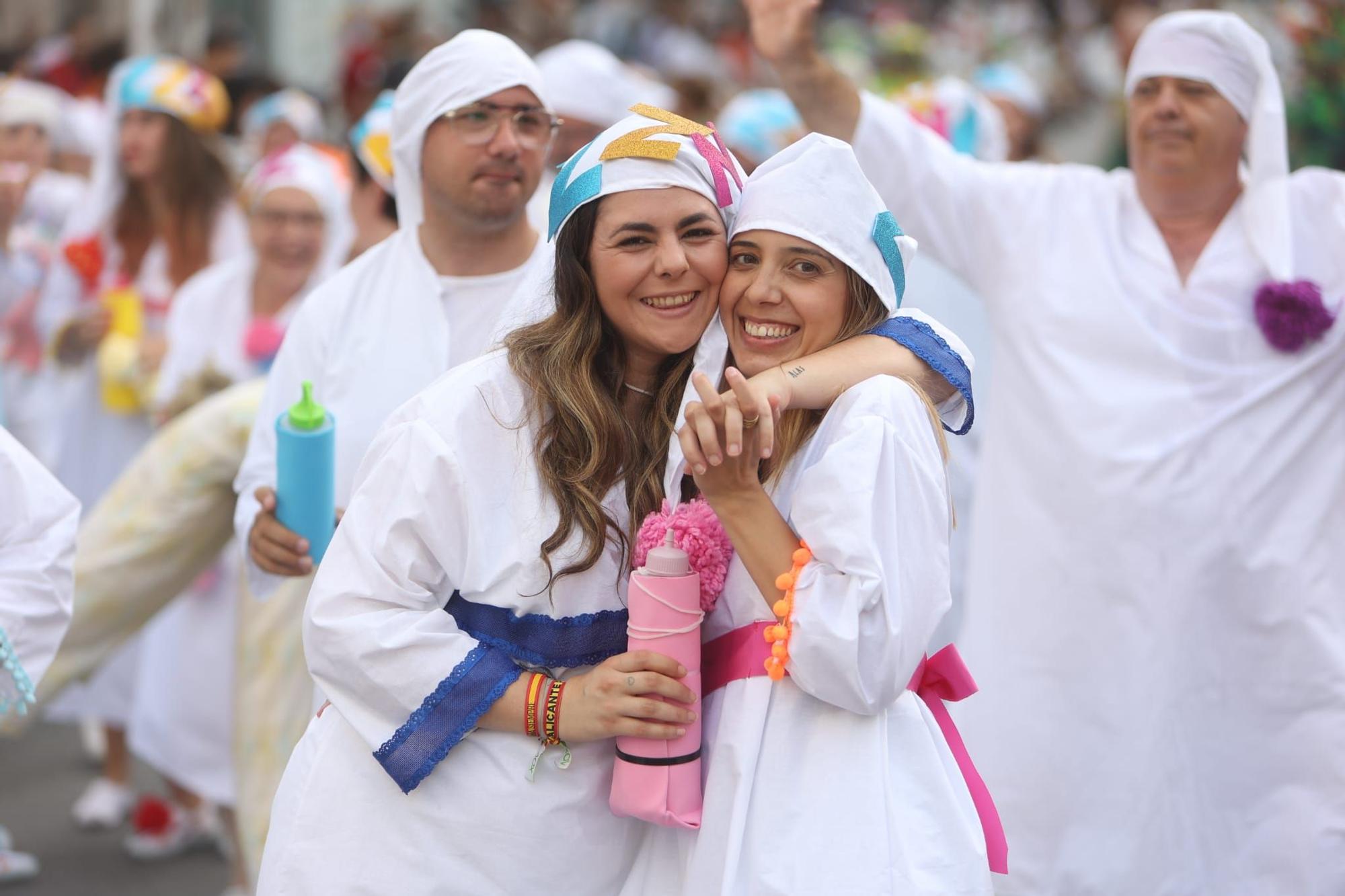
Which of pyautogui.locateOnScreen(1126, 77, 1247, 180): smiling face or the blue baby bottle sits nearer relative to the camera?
the blue baby bottle

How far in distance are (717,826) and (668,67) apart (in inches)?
500

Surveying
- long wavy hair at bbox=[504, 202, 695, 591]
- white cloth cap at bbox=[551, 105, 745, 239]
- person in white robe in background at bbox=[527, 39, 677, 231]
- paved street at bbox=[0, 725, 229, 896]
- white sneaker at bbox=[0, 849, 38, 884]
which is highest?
person in white robe in background at bbox=[527, 39, 677, 231]

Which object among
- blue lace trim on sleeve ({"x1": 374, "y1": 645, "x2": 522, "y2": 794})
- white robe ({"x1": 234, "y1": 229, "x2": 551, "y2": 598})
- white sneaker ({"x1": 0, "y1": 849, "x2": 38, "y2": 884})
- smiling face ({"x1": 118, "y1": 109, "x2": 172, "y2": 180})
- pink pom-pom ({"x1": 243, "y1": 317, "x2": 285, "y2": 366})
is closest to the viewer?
blue lace trim on sleeve ({"x1": 374, "y1": 645, "x2": 522, "y2": 794})

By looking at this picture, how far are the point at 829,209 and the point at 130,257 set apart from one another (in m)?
5.13

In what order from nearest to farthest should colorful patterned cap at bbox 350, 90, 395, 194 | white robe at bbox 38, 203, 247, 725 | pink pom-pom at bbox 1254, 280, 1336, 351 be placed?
pink pom-pom at bbox 1254, 280, 1336, 351 → colorful patterned cap at bbox 350, 90, 395, 194 → white robe at bbox 38, 203, 247, 725

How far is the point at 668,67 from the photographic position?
581 inches

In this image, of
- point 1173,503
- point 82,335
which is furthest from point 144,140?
point 1173,503

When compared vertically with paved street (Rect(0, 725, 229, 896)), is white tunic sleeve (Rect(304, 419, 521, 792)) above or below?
above

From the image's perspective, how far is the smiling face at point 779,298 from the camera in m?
2.90

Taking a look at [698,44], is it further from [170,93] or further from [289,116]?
[170,93]

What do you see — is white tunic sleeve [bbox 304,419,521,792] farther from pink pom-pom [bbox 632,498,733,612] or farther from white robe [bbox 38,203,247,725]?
white robe [bbox 38,203,247,725]

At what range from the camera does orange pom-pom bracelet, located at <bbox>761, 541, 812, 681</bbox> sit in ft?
8.70

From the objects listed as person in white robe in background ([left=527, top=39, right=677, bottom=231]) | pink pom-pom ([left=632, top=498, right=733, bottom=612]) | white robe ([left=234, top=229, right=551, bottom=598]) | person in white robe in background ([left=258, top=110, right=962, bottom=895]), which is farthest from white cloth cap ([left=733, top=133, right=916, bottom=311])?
person in white robe in background ([left=527, top=39, right=677, bottom=231])

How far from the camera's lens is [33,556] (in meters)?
3.19
